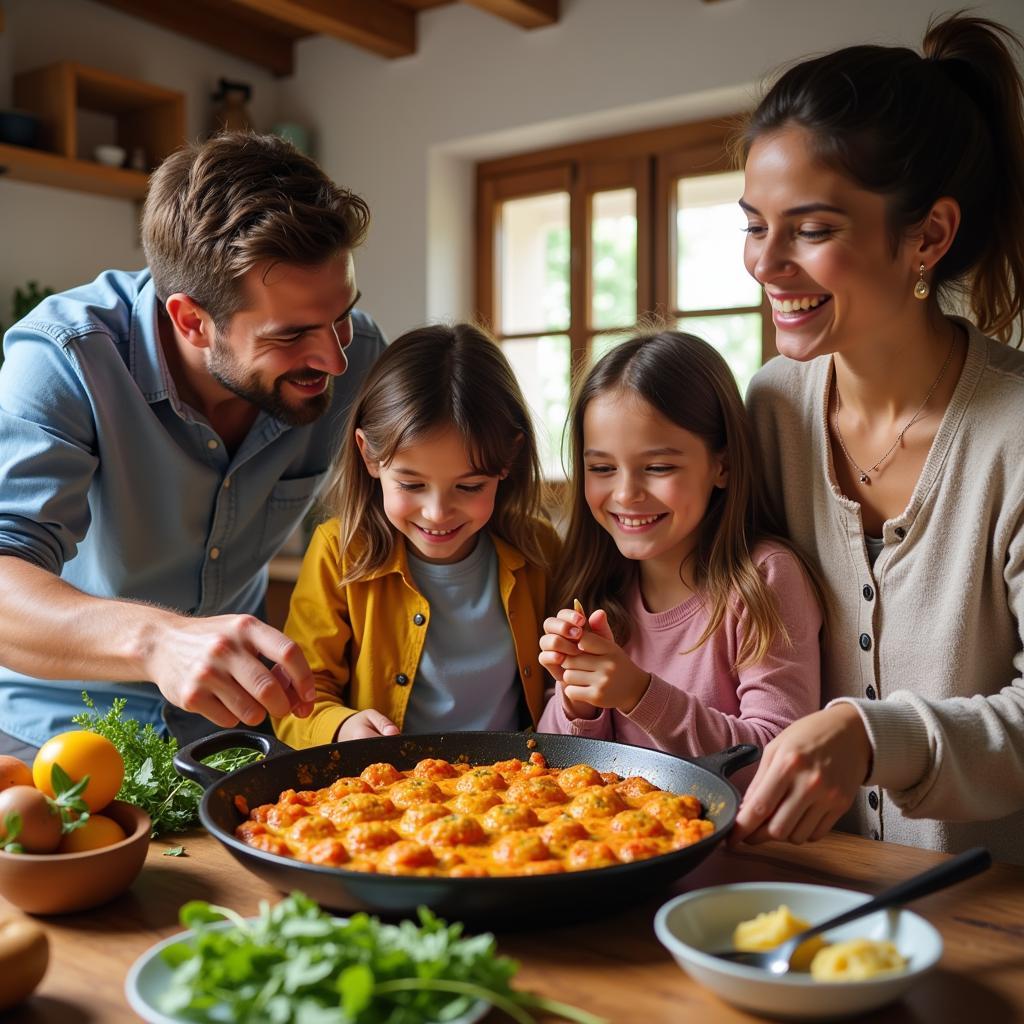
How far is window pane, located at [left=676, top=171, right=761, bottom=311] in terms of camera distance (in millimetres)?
4379

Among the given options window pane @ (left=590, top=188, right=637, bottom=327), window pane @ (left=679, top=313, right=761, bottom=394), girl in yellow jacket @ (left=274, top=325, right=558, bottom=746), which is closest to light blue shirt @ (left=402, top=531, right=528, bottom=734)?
girl in yellow jacket @ (left=274, top=325, right=558, bottom=746)

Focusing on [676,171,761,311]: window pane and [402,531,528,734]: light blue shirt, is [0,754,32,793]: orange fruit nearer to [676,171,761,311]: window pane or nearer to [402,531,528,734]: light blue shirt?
[402,531,528,734]: light blue shirt

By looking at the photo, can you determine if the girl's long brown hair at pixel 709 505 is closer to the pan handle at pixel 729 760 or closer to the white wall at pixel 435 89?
the pan handle at pixel 729 760

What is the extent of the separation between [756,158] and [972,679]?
815 millimetres

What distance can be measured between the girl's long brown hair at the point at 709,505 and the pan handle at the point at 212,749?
2.32ft

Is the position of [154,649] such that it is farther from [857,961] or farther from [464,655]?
[857,961]

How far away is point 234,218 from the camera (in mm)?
1905

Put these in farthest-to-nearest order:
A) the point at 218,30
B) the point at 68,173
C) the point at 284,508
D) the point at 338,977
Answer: the point at 218,30, the point at 68,173, the point at 284,508, the point at 338,977

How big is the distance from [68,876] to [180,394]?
1.18 meters

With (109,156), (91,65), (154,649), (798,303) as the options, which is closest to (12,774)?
(154,649)

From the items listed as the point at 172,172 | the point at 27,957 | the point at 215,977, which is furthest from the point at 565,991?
the point at 172,172

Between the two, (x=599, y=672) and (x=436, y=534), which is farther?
(x=436, y=534)

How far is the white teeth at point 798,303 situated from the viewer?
154 cm

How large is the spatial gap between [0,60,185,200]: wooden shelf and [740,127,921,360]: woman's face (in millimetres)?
3173
